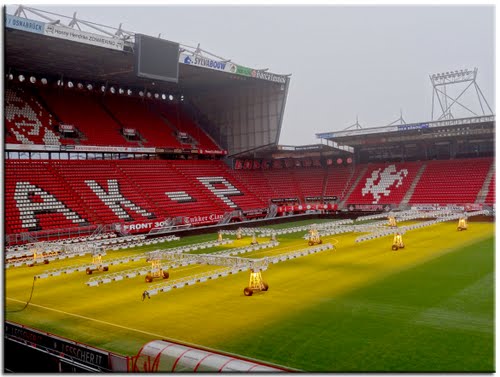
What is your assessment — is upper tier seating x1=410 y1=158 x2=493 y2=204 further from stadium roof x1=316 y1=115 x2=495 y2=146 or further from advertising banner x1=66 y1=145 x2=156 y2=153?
advertising banner x1=66 y1=145 x2=156 y2=153

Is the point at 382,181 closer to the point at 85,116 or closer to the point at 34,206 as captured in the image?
the point at 85,116

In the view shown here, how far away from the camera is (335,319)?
15664mm

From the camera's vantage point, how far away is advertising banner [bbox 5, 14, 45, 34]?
102 feet

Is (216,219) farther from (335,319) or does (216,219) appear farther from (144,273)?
(335,319)

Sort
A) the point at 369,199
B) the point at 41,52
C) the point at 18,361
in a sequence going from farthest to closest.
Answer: the point at 369,199 → the point at 41,52 → the point at 18,361

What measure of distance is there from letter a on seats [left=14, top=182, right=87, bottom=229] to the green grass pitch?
9299 millimetres

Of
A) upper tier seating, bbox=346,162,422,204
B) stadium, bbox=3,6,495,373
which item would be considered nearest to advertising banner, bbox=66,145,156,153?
stadium, bbox=3,6,495,373

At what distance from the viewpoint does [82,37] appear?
34.4 meters

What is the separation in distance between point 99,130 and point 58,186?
371 inches

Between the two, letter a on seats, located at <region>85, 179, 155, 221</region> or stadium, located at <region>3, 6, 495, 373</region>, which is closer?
stadium, located at <region>3, 6, 495, 373</region>

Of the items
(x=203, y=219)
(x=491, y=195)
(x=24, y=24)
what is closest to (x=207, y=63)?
(x=203, y=219)

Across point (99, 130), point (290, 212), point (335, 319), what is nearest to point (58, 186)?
point (99, 130)

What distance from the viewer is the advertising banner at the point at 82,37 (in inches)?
1298

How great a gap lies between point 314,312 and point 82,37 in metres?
26.2
